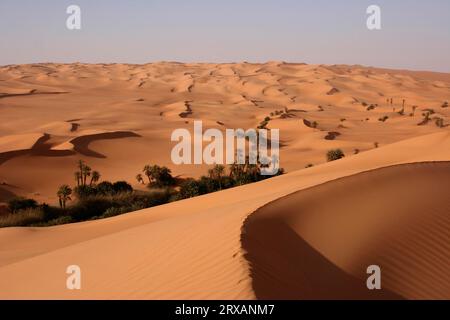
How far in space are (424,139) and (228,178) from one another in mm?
8963

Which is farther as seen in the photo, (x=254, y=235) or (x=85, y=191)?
(x=85, y=191)

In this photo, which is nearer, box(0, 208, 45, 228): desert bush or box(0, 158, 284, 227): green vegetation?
box(0, 208, 45, 228): desert bush

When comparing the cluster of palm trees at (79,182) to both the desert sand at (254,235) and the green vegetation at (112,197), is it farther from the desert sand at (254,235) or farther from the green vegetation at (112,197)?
the desert sand at (254,235)

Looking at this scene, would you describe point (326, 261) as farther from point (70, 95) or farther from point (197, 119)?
point (70, 95)

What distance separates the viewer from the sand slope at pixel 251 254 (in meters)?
5.95

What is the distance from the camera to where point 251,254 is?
6.22 meters

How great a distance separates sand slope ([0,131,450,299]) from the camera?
5.95m

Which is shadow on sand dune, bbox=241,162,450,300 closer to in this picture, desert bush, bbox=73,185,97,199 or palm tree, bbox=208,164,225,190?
palm tree, bbox=208,164,225,190

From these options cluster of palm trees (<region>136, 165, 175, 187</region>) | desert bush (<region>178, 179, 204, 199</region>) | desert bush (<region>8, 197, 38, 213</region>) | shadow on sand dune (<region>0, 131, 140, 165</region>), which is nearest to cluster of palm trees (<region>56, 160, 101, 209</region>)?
desert bush (<region>8, 197, 38, 213</region>)

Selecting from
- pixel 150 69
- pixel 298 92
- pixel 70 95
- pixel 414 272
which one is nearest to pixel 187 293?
pixel 414 272

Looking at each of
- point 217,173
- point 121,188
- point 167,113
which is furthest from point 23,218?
point 167,113

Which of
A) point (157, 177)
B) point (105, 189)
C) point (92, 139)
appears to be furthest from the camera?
point (92, 139)

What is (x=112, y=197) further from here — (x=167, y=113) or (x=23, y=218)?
(x=167, y=113)

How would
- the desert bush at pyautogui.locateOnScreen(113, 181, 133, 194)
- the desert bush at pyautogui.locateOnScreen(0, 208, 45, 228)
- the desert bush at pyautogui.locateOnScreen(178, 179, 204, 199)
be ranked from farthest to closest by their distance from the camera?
the desert bush at pyautogui.locateOnScreen(113, 181, 133, 194) → the desert bush at pyautogui.locateOnScreen(178, 179, 204, 199) → the desert bush at pyautogui.locateOnScreen(0, 208, 45, 228)
